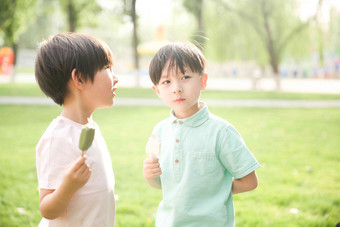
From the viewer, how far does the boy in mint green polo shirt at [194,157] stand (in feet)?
5.69

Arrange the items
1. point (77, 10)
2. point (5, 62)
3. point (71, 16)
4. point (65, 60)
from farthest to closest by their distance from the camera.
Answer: point (5, 62) → point (77, 10) → point (71, 16) → point (65, 60)

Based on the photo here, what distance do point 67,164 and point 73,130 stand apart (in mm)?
167

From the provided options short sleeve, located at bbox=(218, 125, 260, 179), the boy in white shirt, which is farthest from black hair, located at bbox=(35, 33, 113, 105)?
short sleeve, located at bbox=(218, 125, 260, 179)

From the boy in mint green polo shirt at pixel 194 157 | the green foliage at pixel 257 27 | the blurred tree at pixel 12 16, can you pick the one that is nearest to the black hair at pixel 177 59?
the boy in mint green polo shirt at pixel 194 157

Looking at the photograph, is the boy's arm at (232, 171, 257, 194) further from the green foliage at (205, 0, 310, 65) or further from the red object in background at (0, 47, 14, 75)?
the red object in background at (0, 47, 14, 75)

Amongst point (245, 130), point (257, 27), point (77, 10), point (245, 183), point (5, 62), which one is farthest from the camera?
point (5, 62)

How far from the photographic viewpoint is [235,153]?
1718 millimetres

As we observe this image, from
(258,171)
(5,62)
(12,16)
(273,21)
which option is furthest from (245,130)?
(5,62)

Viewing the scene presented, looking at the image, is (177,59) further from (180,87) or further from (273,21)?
(273,21)

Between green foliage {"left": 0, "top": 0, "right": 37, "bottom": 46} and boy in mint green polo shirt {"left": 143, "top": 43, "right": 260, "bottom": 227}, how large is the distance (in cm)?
1904

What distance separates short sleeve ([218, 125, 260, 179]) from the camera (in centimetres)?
172

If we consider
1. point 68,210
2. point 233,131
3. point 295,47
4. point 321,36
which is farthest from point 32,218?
point 295,47

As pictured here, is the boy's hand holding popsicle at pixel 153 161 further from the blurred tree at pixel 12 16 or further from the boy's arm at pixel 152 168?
the blurred tree at pixel 12 16

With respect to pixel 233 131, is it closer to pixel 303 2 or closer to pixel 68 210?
pixel 68 210
